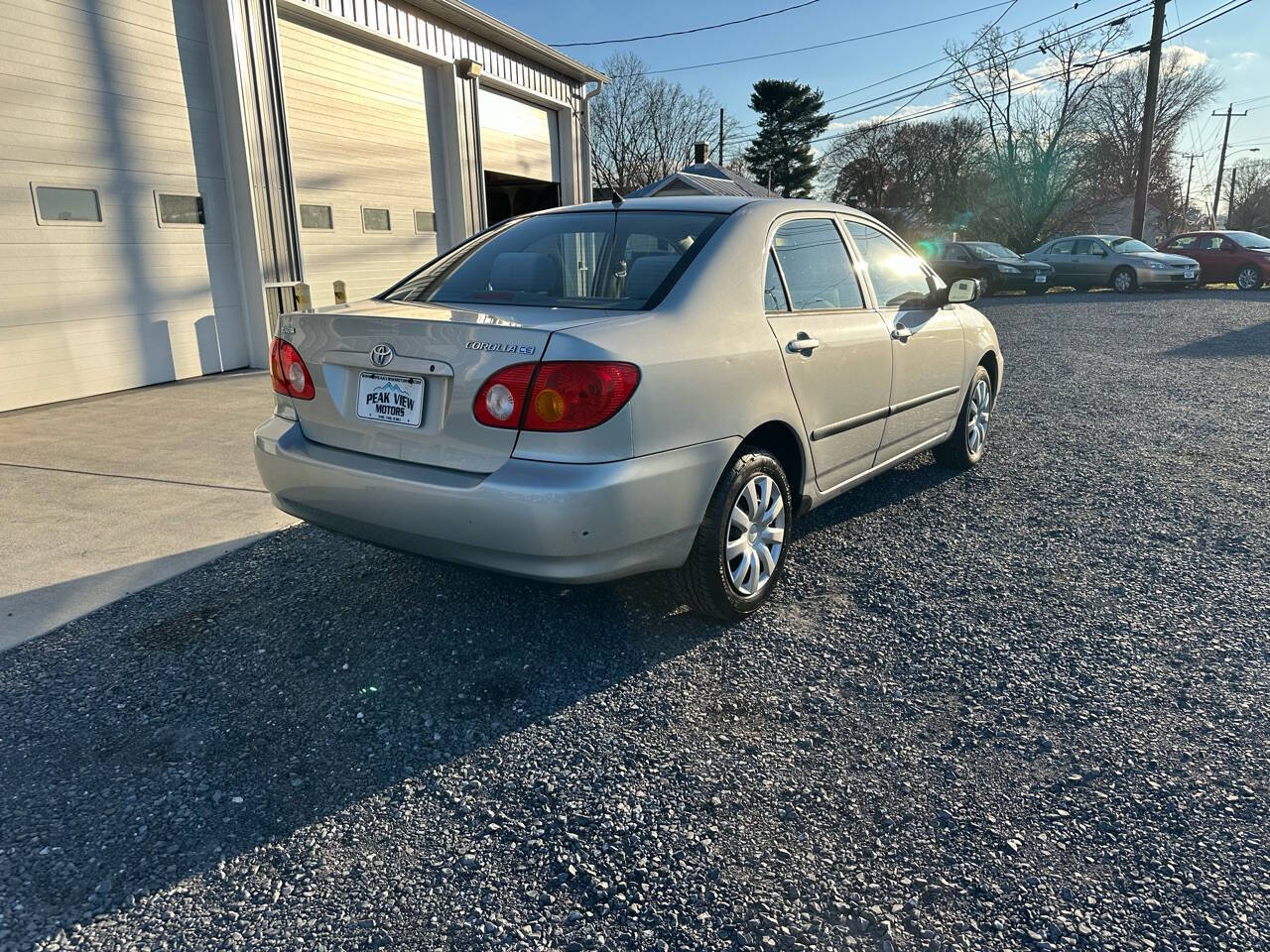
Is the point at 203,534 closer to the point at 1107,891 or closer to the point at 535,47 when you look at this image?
the point at 1107,891

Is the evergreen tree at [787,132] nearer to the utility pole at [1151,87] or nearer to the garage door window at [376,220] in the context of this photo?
the utility pole at [1151,87]

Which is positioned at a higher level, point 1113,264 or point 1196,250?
point 1196,250

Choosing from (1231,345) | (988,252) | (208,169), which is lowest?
(1231,345)

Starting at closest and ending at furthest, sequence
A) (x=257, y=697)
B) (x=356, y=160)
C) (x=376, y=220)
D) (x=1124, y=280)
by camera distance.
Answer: (x=257, y=697), (x=356, y=160), (x=376, y=220), (x=1124, y=280)

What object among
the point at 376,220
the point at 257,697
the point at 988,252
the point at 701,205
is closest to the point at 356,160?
the point at 376,220

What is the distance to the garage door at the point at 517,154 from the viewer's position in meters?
14.3

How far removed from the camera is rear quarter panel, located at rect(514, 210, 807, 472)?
268 cm

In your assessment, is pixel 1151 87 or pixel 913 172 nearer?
pixel 1151 87

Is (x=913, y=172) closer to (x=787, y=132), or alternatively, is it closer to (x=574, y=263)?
(x=787, y=132)

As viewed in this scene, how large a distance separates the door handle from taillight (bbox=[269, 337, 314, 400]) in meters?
1.80

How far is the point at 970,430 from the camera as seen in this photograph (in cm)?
545

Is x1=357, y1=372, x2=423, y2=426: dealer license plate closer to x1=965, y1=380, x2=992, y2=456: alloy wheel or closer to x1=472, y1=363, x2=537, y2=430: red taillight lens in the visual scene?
x1=472, y1=363, x2=537, y2=430: red taillight lens

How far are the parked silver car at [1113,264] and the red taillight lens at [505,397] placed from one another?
21.5 meters

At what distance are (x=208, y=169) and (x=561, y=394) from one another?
8.29 metres
